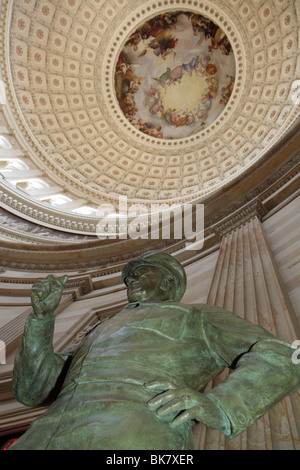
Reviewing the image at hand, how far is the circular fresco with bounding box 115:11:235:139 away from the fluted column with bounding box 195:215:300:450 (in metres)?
15.7

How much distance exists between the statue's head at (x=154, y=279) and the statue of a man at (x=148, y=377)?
81 mm

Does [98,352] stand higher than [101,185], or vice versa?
[101,185]

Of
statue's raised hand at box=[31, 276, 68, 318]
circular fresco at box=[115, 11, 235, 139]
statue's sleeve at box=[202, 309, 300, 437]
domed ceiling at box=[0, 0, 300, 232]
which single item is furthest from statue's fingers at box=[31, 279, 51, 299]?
circular fresco at box=[115, 11, 235, 139]

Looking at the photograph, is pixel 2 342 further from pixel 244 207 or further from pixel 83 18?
pixel 83 18

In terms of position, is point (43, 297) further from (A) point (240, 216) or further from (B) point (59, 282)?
(A) point (240, 216)

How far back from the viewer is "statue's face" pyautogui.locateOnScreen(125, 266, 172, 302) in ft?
8.21

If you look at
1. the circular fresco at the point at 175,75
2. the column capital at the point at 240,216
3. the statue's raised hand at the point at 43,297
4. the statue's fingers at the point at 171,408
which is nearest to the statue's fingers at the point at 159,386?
the statue's fingers at the point at 171,408

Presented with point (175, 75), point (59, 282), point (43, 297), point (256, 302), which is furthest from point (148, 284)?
point (175, 75)

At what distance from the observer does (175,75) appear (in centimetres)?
1994

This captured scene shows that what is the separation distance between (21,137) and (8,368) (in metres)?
13.7

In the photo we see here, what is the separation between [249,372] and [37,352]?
1.20m

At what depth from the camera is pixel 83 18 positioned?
1770 centimetres

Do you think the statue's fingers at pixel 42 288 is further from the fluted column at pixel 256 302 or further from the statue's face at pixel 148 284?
the fluted column at pixel 256 302
